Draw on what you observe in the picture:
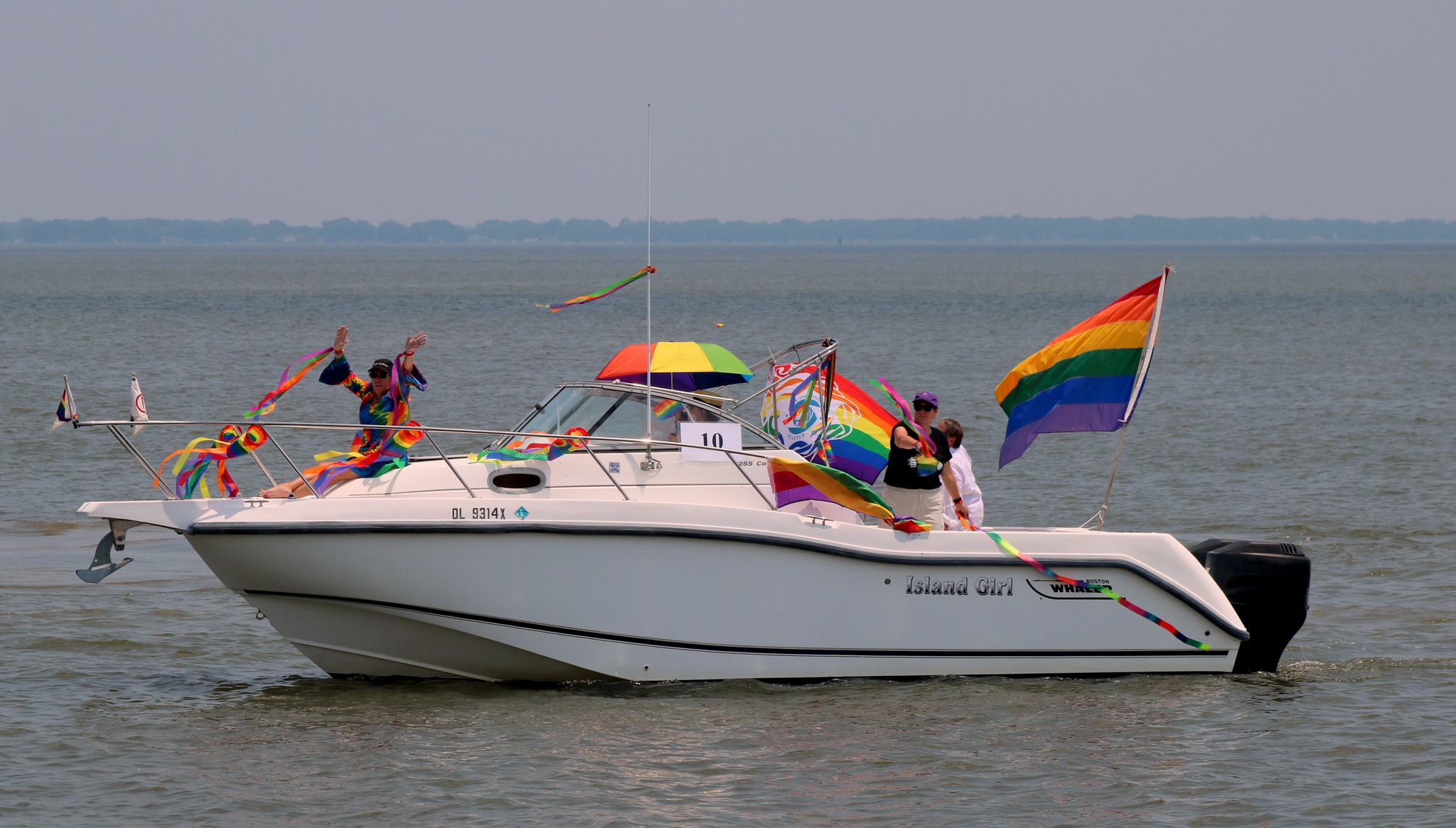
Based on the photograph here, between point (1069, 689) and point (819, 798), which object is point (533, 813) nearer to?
point (819, 798)

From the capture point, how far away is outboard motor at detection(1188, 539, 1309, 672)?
1032 cm

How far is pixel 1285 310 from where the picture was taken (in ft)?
222

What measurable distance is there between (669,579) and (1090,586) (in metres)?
2.73

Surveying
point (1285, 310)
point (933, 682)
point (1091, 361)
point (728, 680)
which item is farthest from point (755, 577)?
point (1285, 310)

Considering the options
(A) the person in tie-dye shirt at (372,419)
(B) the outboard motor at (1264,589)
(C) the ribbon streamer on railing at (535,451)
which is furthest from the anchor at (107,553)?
(B) the outboard motor at (1264,589)

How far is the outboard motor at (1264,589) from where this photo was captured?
10.3 m

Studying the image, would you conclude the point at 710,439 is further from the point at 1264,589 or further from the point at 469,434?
the point at 1264,589

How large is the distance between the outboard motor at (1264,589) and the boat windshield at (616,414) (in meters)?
3.31

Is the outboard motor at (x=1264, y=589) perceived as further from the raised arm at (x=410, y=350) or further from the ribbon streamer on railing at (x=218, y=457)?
the ribbon streamer on railing at (x=218, y=457)

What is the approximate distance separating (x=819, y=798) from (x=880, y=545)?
1.90 meters

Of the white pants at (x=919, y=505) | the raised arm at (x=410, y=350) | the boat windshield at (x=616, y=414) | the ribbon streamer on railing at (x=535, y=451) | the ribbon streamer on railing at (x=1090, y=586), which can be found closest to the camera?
the raised arm at (x=410, y=350)

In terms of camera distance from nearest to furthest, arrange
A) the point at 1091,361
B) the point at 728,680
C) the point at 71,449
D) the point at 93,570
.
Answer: the point at 93,570
the point at 728,680
the point at 1091,361
the point at 71,449

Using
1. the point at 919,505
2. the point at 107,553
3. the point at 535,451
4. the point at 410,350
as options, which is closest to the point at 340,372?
the point at 410,350

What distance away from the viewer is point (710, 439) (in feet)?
34.4
